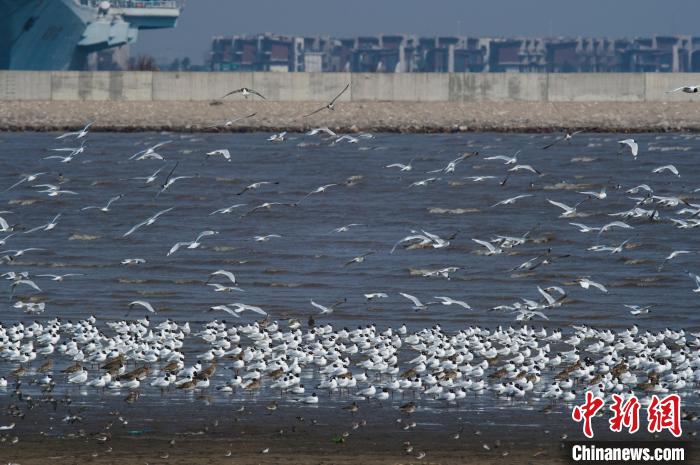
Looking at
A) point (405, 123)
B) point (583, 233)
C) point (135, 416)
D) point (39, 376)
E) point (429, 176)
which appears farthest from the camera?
point (405, 123)

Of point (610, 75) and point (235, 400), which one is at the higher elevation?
point (610, 75)

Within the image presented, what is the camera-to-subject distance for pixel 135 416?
694 inches

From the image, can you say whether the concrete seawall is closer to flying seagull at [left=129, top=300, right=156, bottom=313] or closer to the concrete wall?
the concrete wall

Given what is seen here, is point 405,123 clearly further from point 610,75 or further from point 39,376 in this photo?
point 39,376

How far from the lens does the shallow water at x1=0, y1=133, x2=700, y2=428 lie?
27312 millimetres

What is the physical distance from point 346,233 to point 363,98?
37969mm

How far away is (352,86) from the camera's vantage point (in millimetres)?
74438

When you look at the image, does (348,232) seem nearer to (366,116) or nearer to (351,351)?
(351,351)

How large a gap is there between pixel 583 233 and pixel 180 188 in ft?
50.3

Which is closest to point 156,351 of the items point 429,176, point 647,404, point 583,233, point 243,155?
point 647,404
